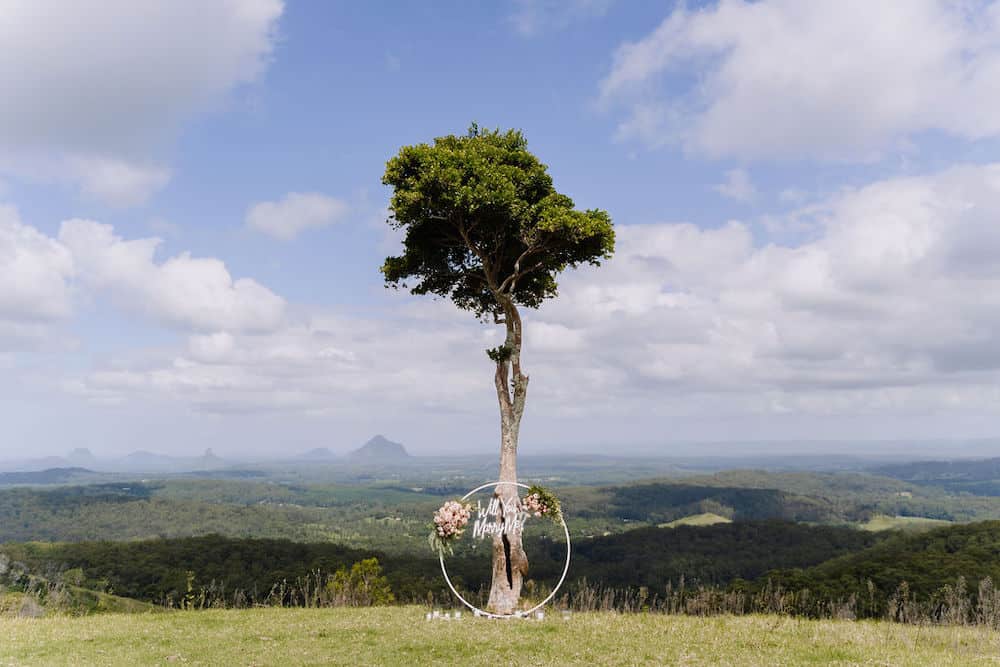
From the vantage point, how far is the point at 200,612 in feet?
54.4

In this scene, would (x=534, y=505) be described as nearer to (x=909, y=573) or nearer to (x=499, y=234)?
(x=499, y=234)

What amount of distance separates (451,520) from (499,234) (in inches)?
327

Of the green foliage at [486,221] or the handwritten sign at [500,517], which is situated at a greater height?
the green foliage at [486,221]

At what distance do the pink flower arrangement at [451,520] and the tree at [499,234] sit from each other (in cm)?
103

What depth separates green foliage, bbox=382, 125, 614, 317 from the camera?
53.3ft

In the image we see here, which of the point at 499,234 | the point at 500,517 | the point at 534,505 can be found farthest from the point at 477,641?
the point at 499,234

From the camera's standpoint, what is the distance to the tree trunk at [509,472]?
15664 millimetres

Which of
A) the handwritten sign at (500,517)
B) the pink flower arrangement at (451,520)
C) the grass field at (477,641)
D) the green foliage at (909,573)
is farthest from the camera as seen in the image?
the green foliage at (909,573)

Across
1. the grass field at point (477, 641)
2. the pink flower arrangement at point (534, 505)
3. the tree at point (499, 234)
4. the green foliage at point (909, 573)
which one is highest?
the tree at point (499, 234)

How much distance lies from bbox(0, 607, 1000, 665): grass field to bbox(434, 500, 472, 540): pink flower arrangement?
82.0 inches

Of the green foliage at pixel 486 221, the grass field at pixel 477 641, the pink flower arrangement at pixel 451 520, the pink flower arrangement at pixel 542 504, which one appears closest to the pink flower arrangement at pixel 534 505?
the pink flower arrangement at pixel 542 504

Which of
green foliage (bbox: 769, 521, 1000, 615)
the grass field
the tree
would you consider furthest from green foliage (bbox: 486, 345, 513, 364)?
green foliage (bbox: 769, 521, 1000, 615)

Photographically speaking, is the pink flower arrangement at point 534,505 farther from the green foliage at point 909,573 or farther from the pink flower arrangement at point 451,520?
the green foliage at point 909,573

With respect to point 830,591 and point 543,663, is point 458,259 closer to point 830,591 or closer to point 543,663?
point 543,663
